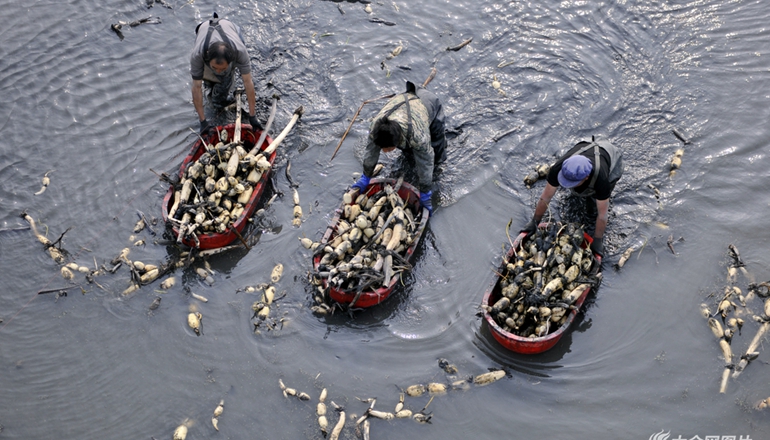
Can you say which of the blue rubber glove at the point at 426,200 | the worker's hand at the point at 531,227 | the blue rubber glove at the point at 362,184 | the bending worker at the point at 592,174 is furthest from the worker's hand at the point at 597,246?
the blue rubber glove at the point at 362,184

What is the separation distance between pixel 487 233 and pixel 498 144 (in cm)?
155

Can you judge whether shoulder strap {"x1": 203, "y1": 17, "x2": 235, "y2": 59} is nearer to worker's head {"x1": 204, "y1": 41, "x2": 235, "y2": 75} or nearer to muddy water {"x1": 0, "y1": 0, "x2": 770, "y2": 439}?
worker's head {"x1": 204, "y1": 41, "x2": 235, "y2": 75}

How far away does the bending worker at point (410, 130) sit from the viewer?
19.5ft

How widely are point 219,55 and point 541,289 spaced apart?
4645 mm

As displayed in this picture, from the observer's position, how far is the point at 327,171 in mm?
7656

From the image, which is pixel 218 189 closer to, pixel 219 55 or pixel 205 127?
pixel 205 127

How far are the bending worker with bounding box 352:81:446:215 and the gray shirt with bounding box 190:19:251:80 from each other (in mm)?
2168

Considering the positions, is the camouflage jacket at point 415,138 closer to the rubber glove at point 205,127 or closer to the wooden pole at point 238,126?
the wooden pole at point 238,126

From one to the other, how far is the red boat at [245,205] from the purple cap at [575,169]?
146 inches

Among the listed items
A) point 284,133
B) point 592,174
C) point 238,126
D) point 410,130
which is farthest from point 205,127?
point 592,174

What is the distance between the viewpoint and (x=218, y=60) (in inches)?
261

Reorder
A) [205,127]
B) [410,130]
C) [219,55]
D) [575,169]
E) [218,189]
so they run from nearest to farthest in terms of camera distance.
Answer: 1. [575,169]
2. [410,130]
3. [219,55]
4. [218,189]
5. [205,127]

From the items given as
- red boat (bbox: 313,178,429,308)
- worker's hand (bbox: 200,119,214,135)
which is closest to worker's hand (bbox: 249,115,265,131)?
worker's hand (bbox: 200,119,214,135)

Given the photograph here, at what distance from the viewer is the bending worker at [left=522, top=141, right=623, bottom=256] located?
5684 millimetres
